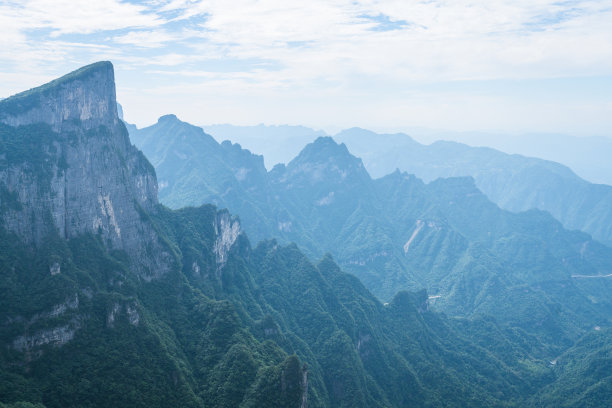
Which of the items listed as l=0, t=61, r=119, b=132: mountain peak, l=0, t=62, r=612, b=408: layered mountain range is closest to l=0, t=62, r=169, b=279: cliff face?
l=0, t=61, r=119, b=132: mountain peak

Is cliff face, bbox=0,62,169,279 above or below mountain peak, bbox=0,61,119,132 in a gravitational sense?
below

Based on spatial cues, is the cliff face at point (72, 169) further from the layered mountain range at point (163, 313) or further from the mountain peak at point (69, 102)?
the layered mountain range at point (163, 313)

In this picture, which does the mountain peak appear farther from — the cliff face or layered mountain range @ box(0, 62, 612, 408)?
layered mountain range @ box(0, 62, 612, 408)

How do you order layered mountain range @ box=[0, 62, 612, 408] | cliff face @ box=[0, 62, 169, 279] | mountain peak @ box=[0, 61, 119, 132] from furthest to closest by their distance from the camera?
mountain peak @ box=[0, 61, 119, 132], cliff face @ box=[0, 62, 169, 279], layered mountain range @ box=[0, 62, 612, 408]

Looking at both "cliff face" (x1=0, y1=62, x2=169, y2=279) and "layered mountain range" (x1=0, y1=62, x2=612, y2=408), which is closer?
"layered mountain range" (x1=0, y1=62, x2=612, y2=408)

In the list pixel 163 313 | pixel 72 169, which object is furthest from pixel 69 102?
pixel 163 313

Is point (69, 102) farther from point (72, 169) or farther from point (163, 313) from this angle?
point (163, 313)
